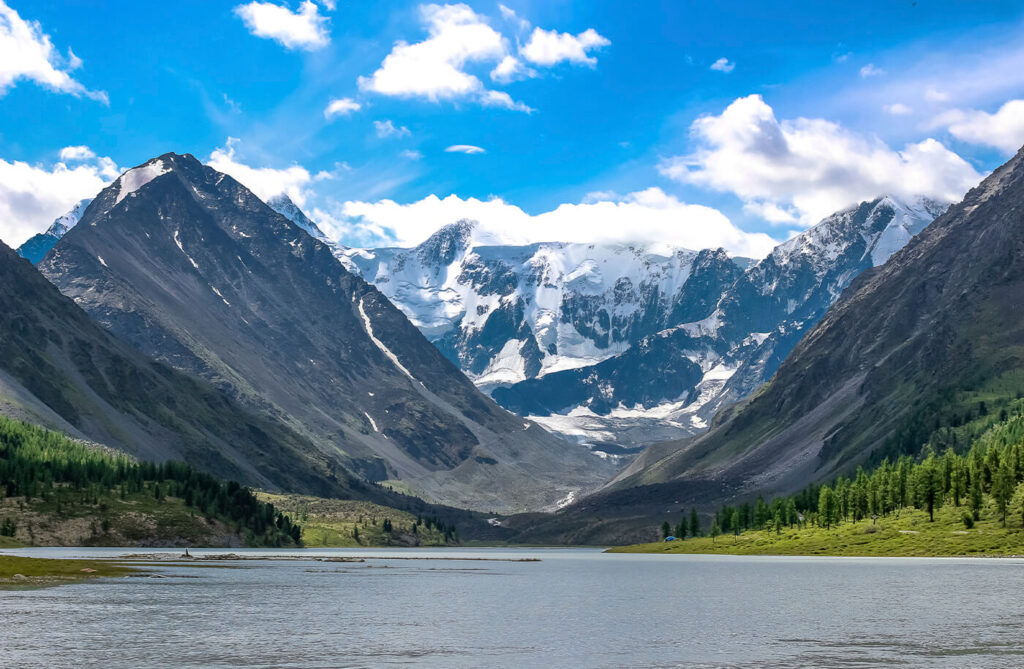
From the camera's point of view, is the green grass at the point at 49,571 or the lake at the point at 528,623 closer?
the lake at the point at 528,623

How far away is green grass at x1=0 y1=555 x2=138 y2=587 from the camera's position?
139875mm

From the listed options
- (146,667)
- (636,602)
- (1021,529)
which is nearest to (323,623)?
(146,667)

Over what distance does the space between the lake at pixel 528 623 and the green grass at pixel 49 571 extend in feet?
22.4

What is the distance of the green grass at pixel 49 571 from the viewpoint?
139875 millimetres

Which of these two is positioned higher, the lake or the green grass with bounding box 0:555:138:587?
the green grass with bounding box 0:555:138:587

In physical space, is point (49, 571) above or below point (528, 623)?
A: above

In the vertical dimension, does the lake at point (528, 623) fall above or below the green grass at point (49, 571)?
below

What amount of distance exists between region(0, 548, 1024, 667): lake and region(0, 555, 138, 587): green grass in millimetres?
6843

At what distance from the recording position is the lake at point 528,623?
76.7m

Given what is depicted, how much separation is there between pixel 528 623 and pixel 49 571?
277ft

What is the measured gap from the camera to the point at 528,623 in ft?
336

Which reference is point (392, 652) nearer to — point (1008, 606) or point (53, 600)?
point (53, 600)

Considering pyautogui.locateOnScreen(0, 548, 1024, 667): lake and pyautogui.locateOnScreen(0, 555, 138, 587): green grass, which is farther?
pyautogui.locateOnScreen(0, 555, 138, 587): green grass

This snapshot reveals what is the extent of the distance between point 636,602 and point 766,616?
2437 cm
